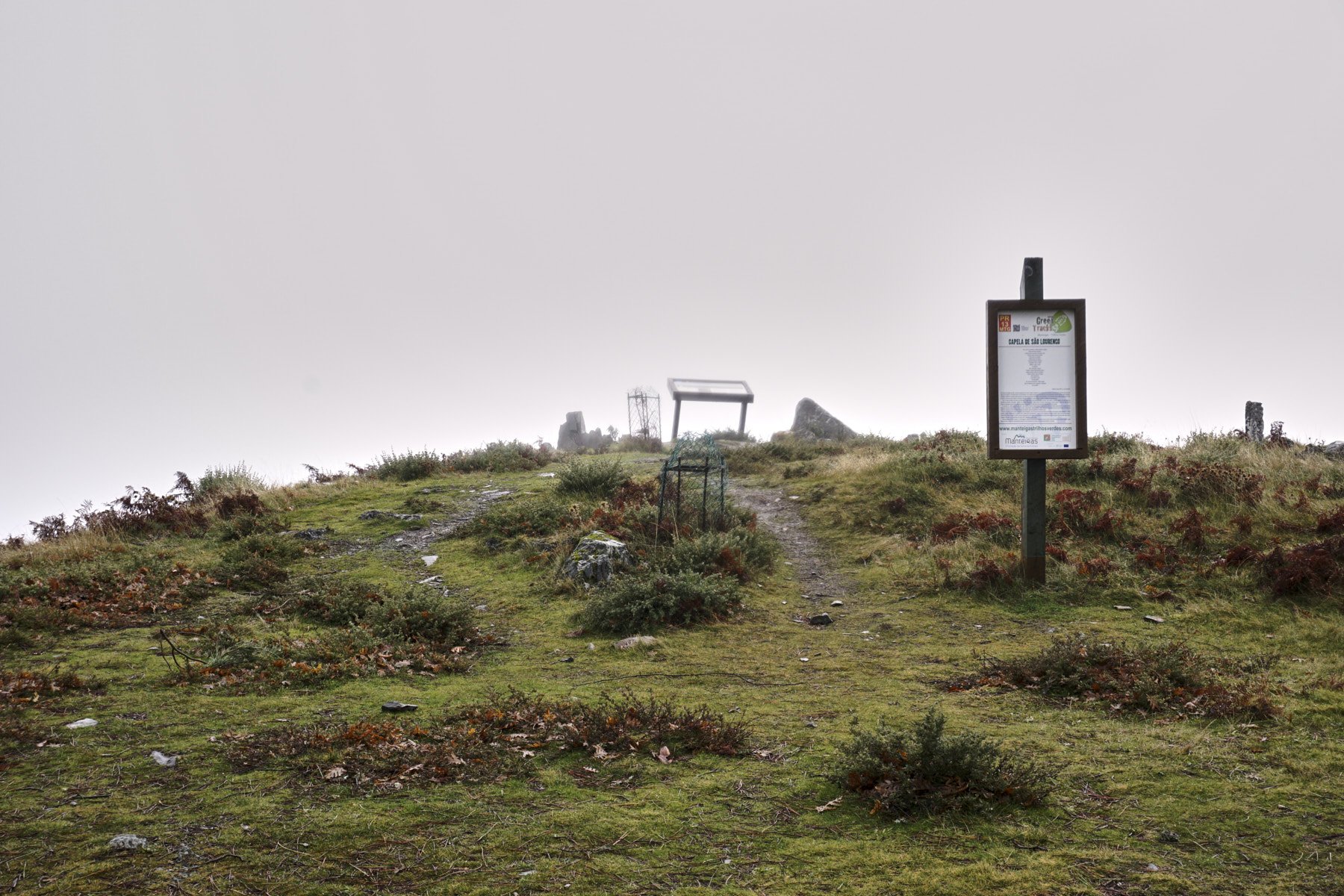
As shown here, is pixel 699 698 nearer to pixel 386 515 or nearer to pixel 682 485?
pixel 682 485

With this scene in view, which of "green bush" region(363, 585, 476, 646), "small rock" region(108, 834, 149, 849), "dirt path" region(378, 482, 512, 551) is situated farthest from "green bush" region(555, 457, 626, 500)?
"small rock" region(108, 834, 149, 849)

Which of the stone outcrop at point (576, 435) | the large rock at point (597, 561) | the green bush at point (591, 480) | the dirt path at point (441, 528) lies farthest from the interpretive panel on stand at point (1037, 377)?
the stone outcrop at point (576, 435)

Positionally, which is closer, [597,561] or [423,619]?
[423,619]

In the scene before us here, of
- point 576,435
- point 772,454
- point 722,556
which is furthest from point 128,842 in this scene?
point 576,435

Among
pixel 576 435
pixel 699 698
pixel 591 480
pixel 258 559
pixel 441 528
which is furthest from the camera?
pixel 576 435

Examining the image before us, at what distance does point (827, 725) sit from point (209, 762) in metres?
3.98

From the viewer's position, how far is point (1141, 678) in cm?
A: 630

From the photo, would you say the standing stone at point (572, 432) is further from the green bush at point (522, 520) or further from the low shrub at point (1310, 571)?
the low shrub at point (1310, 571)

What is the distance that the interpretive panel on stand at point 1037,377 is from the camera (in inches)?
406

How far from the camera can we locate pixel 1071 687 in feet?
21.6

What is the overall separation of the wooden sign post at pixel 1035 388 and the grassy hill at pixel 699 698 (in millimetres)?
1096

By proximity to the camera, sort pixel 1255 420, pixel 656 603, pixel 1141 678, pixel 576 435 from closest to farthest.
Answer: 1. pixel 1141 678
2. pixel 656 603
3. pixel 1255 420
4. pixel 576 435

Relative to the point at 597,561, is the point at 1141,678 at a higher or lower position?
lower

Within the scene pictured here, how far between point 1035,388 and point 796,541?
4.63 meters
